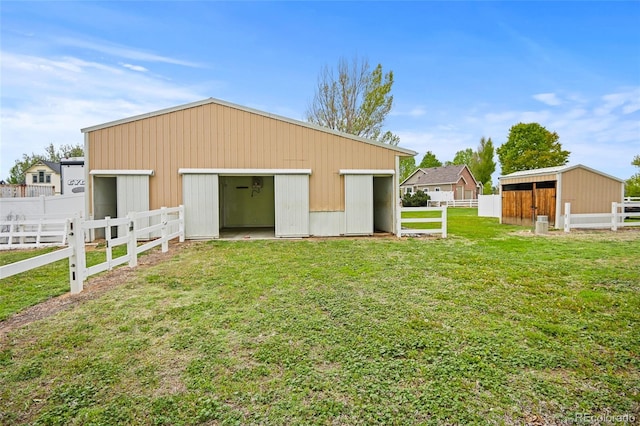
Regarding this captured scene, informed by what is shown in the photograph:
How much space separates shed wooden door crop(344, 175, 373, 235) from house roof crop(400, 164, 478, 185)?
97.4 ft

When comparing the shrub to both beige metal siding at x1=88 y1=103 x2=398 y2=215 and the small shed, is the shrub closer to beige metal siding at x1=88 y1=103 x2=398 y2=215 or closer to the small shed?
the small shed

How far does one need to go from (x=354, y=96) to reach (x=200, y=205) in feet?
49.2

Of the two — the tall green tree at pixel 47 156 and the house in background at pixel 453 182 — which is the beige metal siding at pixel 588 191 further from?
the tall green tree at pixel 47 156

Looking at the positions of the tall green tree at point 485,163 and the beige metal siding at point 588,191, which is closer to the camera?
the beige metal siding at point 588,191

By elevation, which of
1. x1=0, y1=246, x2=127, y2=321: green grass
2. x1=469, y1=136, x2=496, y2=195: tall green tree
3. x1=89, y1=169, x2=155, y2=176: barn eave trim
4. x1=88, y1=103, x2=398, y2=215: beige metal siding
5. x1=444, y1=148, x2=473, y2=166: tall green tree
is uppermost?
x1=444, y1=148, x2=473, y2=166: tall green tree

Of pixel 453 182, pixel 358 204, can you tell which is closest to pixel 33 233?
pixel 358 204

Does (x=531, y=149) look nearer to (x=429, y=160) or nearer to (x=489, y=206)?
(x=489, y=206)

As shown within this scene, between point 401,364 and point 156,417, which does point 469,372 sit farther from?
point 156,417

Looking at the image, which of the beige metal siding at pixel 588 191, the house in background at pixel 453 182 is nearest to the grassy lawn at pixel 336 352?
the beige metal siding at pixel 588 191

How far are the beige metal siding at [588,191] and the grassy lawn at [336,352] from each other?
848 cm

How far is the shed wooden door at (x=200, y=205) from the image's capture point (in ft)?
33.0

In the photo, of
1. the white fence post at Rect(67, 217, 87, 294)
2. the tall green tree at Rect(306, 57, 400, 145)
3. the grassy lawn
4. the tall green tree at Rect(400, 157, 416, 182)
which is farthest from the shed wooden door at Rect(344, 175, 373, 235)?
the tall green tree at Rect(400, 157, 416, 182)

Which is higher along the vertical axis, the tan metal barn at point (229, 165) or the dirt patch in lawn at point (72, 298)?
the tan metal barn at point (229, 165)

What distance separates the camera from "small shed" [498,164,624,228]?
12453mm
